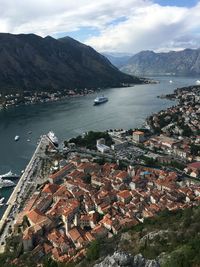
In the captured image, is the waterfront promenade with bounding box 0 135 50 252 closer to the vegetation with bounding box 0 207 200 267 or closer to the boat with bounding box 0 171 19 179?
the boat with bounding box 0 171 19 179

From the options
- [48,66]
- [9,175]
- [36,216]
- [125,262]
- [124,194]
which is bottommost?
[9,175]

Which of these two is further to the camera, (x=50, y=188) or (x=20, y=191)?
(x=20, y=191)

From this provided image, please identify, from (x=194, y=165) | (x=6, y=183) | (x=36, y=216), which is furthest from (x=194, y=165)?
(x=6, y=183)

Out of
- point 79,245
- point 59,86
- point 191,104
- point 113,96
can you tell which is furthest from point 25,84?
point 79,245

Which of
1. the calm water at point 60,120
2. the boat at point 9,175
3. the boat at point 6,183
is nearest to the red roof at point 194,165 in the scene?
the boat at point 6,183

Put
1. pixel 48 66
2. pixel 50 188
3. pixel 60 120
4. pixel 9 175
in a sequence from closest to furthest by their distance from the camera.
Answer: pixel 50 188
pixel 9 175
pixel 60 120
pixel 48 66

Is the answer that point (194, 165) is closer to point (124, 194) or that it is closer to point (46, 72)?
point (124, 194)

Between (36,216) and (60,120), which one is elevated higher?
(36,216)
